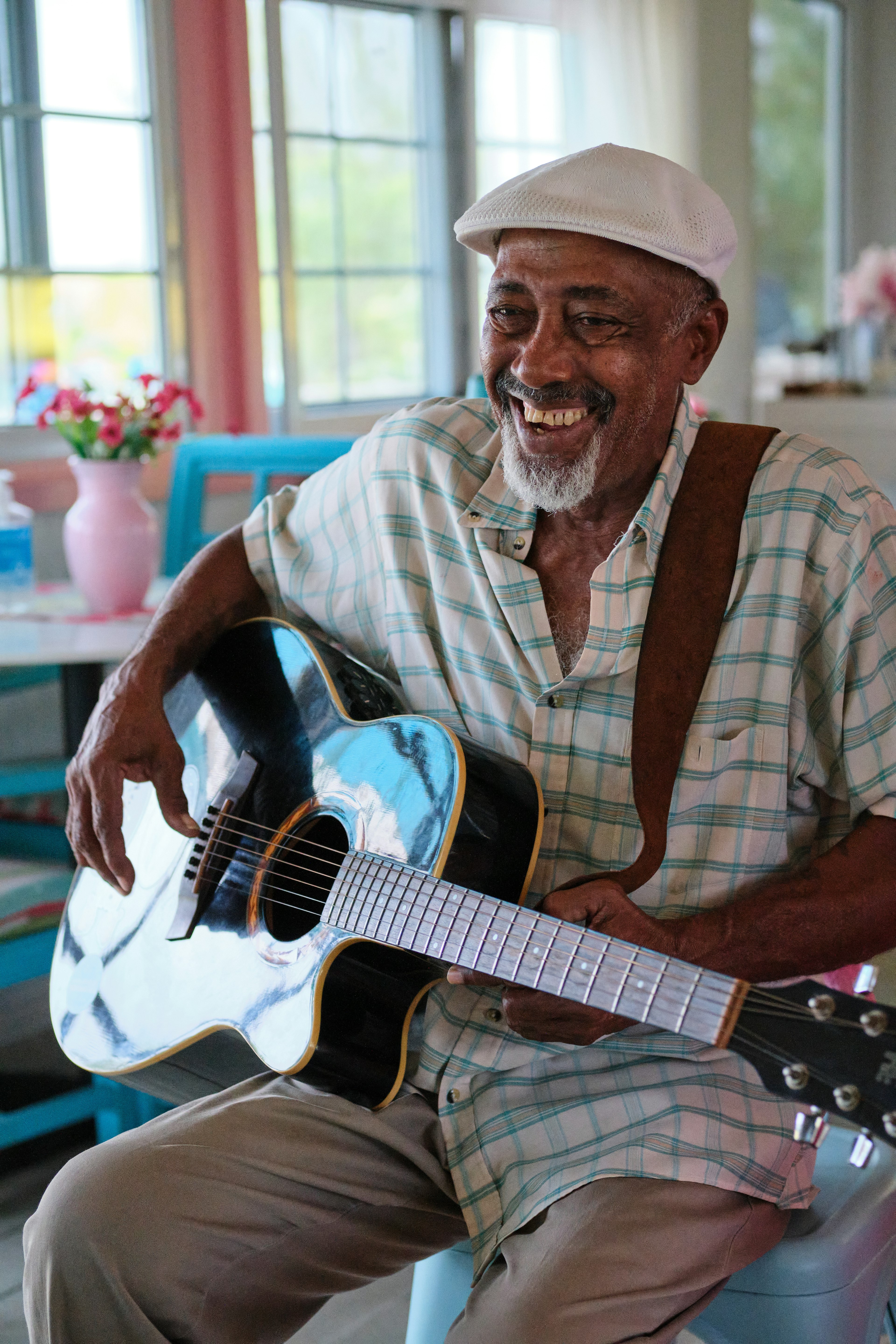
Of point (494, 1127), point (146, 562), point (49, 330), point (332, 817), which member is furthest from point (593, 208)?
point (49, 330)

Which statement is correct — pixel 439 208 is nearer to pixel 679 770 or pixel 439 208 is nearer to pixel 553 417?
pixel 553 417

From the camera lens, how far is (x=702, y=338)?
1.35 m

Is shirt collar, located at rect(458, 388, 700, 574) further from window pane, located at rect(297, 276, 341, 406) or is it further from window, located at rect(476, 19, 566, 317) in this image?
window, located at rect(476, 19, 566, 317)

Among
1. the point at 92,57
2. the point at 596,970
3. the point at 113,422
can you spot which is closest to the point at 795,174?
the point at 92,57

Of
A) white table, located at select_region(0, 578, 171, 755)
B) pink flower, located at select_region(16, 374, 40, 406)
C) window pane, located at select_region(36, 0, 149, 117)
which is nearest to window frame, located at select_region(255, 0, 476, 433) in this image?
window pane, located at select_region(36, 0, 149, 117)

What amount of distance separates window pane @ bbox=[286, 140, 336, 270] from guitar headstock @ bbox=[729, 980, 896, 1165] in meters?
3.33

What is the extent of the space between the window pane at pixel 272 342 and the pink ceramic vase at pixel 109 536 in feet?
4.50

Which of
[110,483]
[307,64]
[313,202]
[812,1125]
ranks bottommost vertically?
[812,1125]

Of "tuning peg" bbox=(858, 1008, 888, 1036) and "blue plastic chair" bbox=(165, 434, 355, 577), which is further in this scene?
"blue plastic chair" bbox=(165, 434, 355, 577)

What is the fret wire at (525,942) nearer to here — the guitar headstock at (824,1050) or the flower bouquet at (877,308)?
the guitar headstock at (824,1050)

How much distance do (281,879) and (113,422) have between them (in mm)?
1174

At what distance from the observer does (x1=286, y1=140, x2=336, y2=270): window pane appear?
3920mm

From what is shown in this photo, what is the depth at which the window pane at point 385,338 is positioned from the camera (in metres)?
4.19

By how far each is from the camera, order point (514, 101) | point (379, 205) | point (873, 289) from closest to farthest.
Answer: point (379, 205) → point (514, 101) → point (873, 289)
